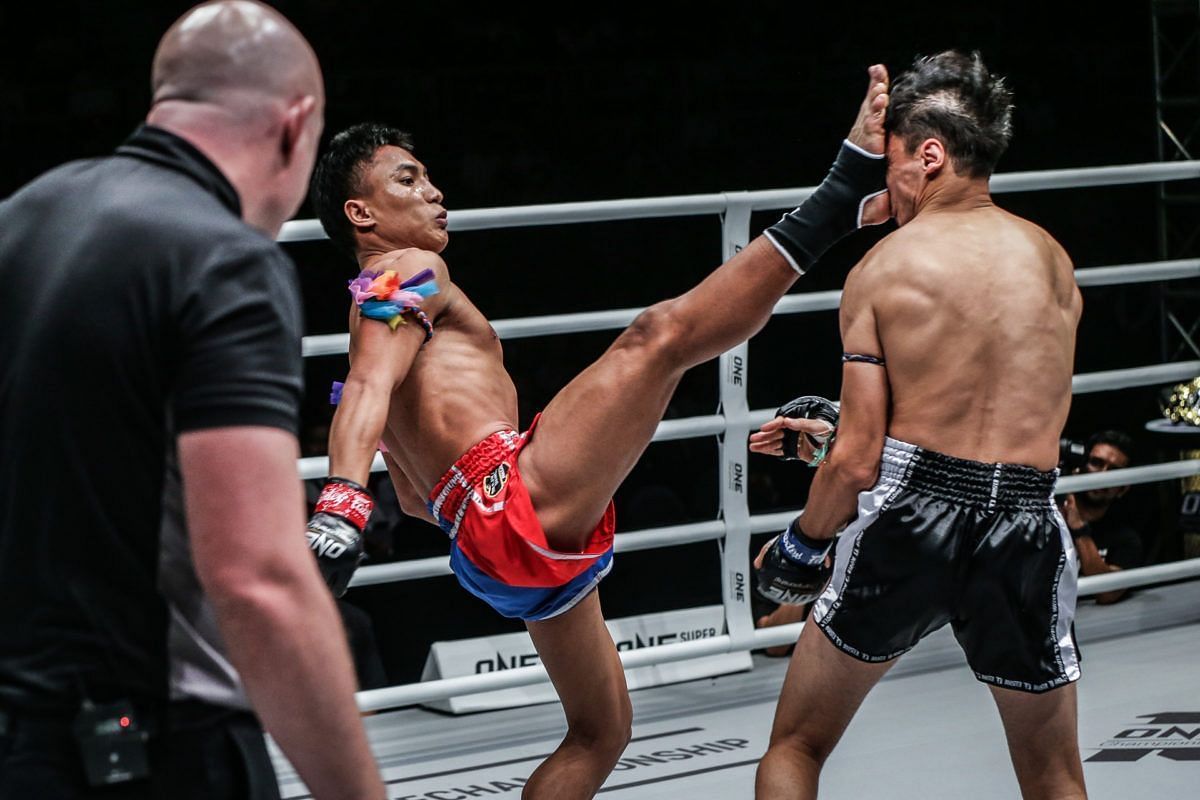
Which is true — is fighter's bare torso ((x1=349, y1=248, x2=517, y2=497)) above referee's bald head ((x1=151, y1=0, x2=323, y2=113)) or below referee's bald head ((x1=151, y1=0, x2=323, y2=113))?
below

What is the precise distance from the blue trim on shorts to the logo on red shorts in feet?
0.44

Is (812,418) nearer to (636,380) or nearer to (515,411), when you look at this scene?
(636,380)

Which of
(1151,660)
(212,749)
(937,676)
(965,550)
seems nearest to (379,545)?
(937,676)

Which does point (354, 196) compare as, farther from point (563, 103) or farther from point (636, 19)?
point (636, 19)

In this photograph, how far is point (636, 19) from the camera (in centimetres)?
654

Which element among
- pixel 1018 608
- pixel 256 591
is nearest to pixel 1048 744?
pixel 1018 608

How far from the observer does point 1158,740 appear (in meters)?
3.37

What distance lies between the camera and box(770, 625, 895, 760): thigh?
92.4 inches

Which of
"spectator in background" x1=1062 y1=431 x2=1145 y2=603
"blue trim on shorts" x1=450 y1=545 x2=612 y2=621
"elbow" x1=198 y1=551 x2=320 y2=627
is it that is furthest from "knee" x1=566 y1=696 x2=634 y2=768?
"spectator in background" x1=1062 y1=431 x2=1145 y2=603

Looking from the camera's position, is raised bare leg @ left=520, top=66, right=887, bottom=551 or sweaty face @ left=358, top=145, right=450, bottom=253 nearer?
raised bare leg @ left=520, top=66, right=887, bottom=551

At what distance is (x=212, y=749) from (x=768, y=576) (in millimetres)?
1372

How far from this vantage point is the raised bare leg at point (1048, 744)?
2295mm

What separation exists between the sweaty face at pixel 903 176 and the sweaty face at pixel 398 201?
963 millimetres

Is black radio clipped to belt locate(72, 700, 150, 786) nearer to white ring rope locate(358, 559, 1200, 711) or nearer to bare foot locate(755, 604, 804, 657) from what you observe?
white ring rope locate(358, 559, 1200, 711)
